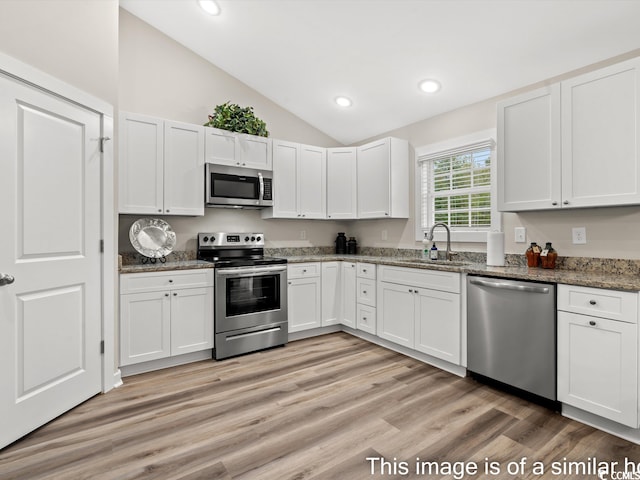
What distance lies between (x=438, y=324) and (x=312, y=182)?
2216 mm

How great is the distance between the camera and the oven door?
127 inches

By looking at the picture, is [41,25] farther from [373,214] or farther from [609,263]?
[609,263]

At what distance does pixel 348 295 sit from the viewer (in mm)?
3941

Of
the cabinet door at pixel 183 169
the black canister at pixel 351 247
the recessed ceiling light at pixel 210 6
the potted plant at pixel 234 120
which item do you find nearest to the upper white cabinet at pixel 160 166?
the cabinet door at pixel 183 169

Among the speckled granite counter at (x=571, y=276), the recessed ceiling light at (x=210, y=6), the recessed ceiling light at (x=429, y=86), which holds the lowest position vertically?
the speckled granite counter at (x=571, y=276)

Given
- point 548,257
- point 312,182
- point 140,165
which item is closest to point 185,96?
point 140,165

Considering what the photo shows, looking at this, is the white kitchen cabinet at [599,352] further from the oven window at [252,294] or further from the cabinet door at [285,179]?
the cabinet door at [285,179]

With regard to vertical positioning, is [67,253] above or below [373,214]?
below

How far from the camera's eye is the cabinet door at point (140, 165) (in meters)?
3.06

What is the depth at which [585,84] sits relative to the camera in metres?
2.30

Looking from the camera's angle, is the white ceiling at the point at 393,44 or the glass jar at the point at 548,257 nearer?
the white ceiling at the point at 393,44

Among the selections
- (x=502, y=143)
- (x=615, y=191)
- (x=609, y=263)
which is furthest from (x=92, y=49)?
(x=609, y=263)

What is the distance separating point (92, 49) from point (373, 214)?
2.96 m

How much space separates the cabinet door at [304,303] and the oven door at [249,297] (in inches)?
4.3
